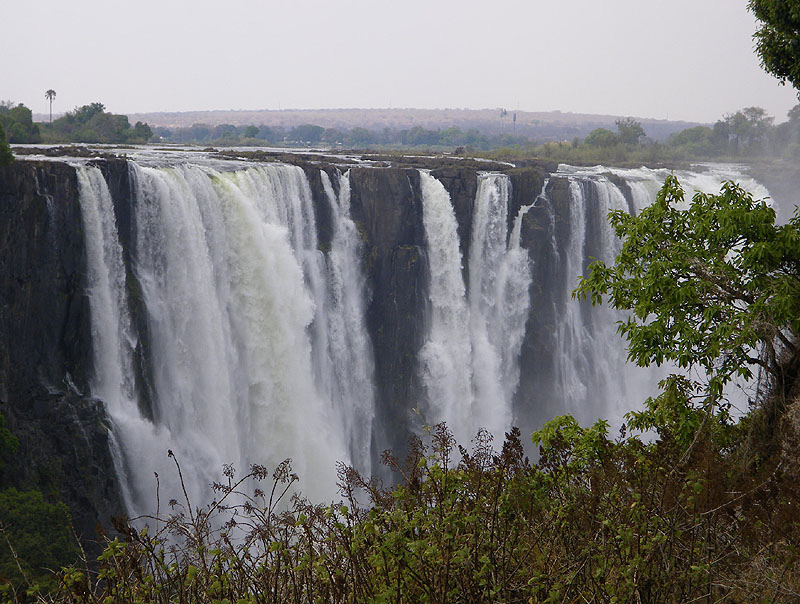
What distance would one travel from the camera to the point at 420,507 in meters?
4.27

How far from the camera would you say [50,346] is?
17219 mm

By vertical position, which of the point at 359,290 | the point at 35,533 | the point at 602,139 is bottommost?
the point at 35,533

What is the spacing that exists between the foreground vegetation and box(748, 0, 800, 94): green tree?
2.65 metres

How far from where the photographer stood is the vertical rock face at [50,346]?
1655 cm

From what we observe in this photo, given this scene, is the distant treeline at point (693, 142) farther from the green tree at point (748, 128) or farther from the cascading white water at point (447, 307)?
the cascading white water at point (447, 307)

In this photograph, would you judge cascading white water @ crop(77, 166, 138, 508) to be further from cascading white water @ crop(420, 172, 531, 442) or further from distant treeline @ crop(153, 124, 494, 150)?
distant treeline @ crop(153, 124, 494, 150)

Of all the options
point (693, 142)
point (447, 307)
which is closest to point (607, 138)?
point (693, 142)

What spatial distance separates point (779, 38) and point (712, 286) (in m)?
3.99

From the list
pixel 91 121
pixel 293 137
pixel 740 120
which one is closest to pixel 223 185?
pixel 91 121

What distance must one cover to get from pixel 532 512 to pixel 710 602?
146 cm

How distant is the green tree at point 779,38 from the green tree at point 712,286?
8.14 feet

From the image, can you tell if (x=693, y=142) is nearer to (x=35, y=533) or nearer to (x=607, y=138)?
(x=607, y=138)

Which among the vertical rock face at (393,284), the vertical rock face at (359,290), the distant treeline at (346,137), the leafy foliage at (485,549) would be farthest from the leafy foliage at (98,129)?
the distant treeline at (346,137)

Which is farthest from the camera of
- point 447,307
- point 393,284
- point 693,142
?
point 693,142
